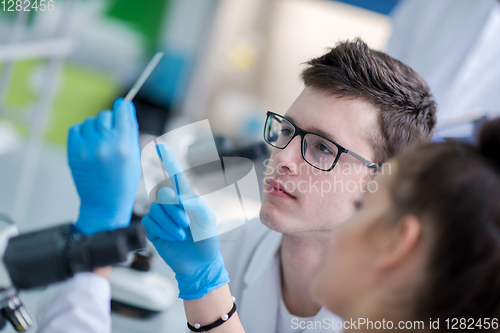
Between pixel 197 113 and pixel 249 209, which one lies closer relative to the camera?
pixel 249 209

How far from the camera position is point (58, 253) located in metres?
0.62

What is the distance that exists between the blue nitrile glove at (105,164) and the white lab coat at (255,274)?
28 cm

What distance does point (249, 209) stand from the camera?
0.98 metres

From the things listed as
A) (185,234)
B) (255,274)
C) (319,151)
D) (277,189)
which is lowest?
(255,274)

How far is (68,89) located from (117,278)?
2449 mm

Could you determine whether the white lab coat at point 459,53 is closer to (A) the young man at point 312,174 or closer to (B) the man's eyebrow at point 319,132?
(A) the young man at point 312,174

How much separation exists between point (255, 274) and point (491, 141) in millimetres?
770

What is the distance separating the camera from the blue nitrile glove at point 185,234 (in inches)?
33.8

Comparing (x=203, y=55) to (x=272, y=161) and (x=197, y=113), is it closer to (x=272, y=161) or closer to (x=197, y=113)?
(x=197, y=113)

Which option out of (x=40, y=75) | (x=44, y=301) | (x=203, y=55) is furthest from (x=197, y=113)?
(x=44, y=301)

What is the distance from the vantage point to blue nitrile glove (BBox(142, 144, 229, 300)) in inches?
33.8

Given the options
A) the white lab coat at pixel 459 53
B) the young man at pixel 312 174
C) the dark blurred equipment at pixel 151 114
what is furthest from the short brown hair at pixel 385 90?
the dark blurred equipment at pixel 151 114

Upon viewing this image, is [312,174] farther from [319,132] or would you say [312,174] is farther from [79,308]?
[79,308]

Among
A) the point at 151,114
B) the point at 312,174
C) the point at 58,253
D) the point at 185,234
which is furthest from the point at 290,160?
the point at 151,114
